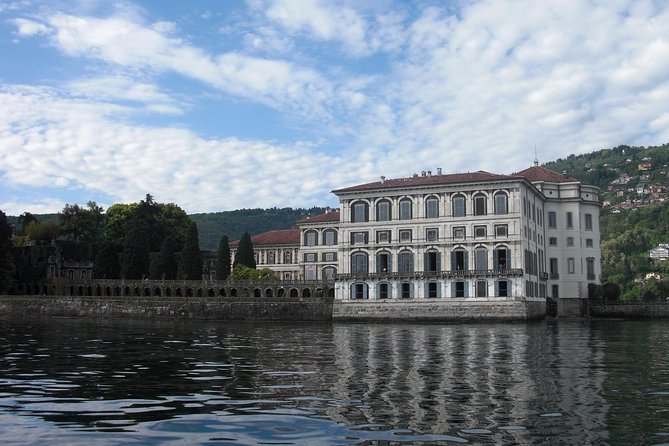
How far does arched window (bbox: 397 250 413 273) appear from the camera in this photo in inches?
2859

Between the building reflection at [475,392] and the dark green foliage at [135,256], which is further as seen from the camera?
the dark green foliage at [135,256]

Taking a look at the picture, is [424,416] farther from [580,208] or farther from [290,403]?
[580,208]

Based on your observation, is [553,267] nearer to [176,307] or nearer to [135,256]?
[176,307]

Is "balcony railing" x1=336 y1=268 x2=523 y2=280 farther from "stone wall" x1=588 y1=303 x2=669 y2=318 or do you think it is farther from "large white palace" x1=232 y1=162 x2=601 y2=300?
"stone wall" x1=588 y1=303 x2=669 y2=318

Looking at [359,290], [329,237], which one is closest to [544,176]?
[359,290]

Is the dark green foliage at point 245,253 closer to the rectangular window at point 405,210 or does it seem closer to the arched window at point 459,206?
the rectangular window at point 405,210

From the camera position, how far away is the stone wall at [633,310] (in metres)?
72.9

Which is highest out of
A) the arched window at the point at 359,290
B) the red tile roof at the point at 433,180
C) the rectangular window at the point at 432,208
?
the red tile roof at the point at 433,180

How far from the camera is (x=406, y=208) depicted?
7362cm

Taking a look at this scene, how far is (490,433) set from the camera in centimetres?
1088

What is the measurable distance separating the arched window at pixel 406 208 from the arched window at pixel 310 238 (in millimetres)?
26862

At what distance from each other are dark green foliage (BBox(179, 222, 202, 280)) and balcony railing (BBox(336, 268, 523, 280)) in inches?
905

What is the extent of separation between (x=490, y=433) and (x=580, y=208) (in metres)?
73.9

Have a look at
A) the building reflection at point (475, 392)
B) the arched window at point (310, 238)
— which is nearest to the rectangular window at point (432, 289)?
the arched window at point (310, 238)
